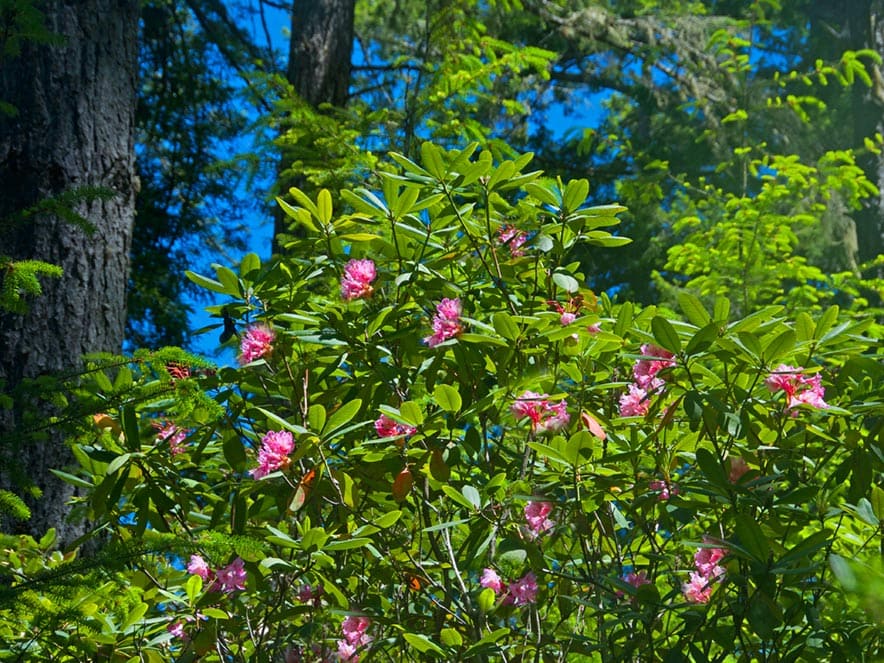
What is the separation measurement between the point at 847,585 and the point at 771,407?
1457 millimetres

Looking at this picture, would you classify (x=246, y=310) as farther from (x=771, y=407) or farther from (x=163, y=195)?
(x=163, y=195)

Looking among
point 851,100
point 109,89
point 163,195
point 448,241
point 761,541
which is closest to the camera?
point 761,541

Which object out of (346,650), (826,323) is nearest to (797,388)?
(826,323)

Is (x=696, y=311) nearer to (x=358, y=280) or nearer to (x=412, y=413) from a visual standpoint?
(x=412, y=413)

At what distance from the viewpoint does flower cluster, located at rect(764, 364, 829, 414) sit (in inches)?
82.8

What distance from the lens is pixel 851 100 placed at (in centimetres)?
1187

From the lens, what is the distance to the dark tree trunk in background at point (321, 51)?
20.2 ft

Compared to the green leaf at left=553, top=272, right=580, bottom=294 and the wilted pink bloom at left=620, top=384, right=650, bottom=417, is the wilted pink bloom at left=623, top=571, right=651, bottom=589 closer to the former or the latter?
the wilted pink bloom at left=620, top=384, right=650, bottom=417

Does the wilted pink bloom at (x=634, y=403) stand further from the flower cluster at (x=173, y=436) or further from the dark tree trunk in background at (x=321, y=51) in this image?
the dark tree trunk in background at (x=321, y=51)

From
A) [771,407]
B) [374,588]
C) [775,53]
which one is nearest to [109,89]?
[374,588]

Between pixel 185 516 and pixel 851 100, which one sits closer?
pixel 185 516

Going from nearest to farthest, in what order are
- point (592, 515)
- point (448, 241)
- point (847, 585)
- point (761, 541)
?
1. point (847, 585)
2. point (761, 541)
3. point (592, 515)
4. point (448, 241)

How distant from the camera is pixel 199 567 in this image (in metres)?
2.43

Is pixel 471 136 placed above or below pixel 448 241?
above
